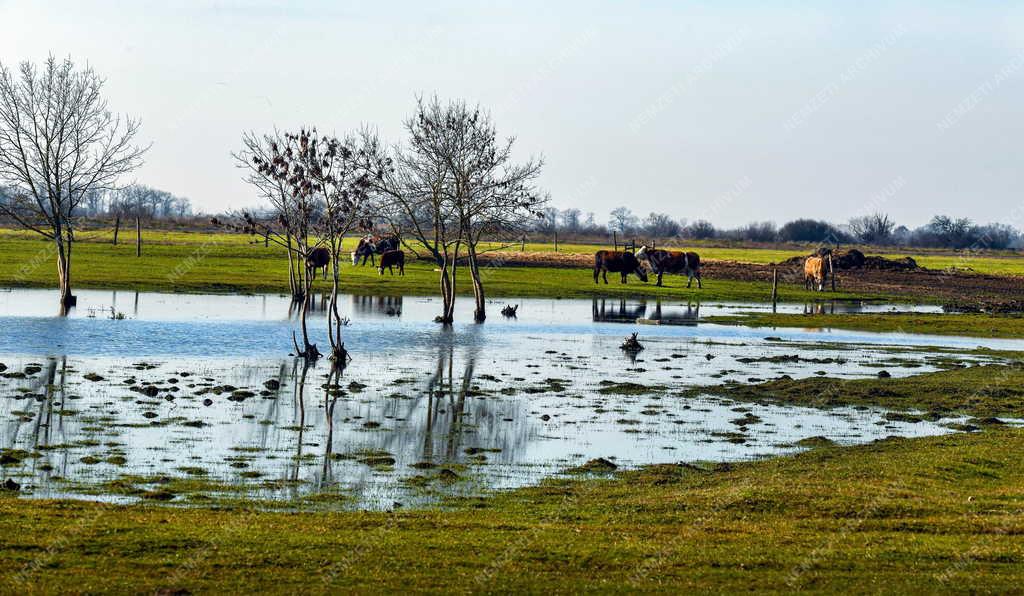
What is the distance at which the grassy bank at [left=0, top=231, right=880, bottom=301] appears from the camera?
63.9 meters

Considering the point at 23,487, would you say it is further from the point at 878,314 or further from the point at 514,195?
the point at 878,314

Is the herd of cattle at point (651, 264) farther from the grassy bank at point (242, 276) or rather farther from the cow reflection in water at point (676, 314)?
the cow reflection in water at point (676, 314)

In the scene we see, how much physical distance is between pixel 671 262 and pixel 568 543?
72.4m

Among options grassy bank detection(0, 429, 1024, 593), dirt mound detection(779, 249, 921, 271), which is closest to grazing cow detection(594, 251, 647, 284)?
dirt mound detection(779, 249, 921, 271)

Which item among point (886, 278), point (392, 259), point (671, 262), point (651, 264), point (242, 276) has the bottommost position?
point (242, 276)

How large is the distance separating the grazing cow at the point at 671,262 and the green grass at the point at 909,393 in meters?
50.1

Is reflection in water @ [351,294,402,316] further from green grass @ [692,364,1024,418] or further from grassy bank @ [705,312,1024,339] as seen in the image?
green grass @ [692,364,1024,418]

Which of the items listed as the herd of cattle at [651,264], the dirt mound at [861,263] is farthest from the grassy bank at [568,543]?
the dirt mound at [861,263]

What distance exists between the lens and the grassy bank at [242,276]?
63.9m

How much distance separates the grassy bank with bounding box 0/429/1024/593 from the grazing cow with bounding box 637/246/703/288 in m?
66.3

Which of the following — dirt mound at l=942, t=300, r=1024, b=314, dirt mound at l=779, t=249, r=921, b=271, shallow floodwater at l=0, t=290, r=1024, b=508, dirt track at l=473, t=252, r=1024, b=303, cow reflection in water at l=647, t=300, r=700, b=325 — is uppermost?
dirt mound at l=779, t=249, r=921, b=271

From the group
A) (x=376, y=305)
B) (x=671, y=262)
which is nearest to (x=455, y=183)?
(x=376, y=305)

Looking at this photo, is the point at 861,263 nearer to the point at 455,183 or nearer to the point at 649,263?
the point at 649,263

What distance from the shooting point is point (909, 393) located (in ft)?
96.9
